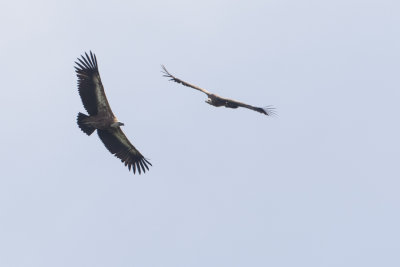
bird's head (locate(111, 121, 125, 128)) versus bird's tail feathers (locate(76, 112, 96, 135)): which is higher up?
bird's head (locate(111, 121, 125, 128))

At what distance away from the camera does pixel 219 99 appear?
47.5 m

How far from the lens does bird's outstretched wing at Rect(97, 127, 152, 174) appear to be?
48.3 meters

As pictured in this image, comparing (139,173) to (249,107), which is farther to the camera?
(139,173)

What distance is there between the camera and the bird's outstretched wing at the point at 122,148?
159ft

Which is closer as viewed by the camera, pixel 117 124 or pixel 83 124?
pixel 83 124

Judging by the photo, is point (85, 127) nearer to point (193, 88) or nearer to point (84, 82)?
point (84, 82)

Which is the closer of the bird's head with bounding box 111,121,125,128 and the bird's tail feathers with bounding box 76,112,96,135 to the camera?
the bird's tail feathers with bounding box 76,112,96,135

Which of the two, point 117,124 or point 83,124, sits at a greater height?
point 117,124

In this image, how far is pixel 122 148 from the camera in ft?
161

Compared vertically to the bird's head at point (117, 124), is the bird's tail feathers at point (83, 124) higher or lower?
lower

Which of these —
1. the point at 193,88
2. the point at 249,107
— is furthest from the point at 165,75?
the point at 249,107

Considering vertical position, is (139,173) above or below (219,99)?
below

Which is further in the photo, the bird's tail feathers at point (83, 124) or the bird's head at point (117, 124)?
the bird's head at point (117, 124)

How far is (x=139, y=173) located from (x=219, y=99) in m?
5.28
